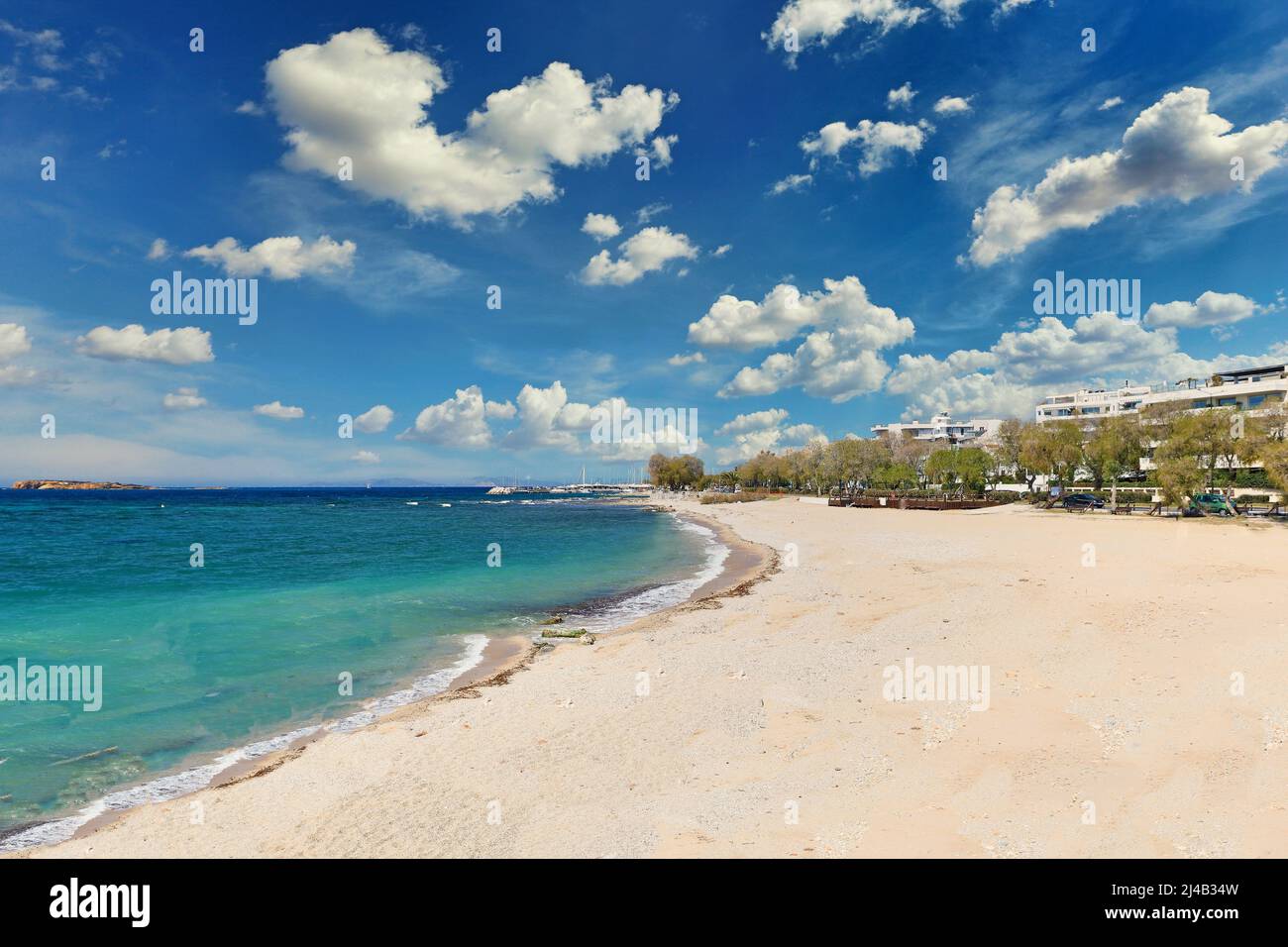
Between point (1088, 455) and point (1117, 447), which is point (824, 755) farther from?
point (1088, 455)

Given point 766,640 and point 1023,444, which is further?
point 1023,444

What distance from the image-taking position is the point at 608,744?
10266mm

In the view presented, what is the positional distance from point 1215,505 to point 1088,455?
1365 cm

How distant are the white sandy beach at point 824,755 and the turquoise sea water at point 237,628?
8.41ft

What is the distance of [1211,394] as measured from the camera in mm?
77000

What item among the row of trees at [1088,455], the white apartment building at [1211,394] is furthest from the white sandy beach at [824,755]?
the white apartment building at [1211,394]

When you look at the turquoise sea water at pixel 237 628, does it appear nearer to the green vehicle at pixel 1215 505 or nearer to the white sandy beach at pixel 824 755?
the white sandy beach at pixel 824 755

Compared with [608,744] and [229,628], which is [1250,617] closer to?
[608,744]

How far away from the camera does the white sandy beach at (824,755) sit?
6871mm

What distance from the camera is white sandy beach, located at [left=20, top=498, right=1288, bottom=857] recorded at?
6.87 meters

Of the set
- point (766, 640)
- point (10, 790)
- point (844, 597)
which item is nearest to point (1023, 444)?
point (844, 597)

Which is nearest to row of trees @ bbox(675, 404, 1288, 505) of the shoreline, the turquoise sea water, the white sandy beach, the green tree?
the green tree
